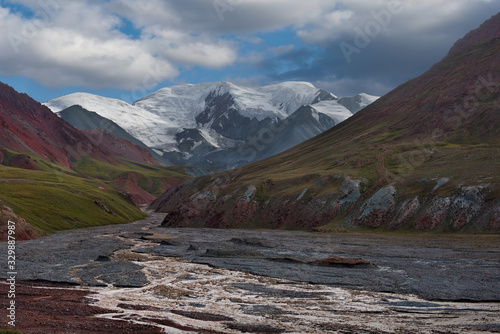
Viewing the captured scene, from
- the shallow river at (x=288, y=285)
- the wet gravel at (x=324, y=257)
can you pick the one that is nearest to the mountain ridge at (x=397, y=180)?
the wet gravel at (x=324, y=257)

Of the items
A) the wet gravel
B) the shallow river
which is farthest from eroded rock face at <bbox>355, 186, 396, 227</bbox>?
the shallow river

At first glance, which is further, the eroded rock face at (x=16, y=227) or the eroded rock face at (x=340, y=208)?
the eroded rock face at (x=340, y=208)

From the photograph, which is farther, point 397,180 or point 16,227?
point 397,180

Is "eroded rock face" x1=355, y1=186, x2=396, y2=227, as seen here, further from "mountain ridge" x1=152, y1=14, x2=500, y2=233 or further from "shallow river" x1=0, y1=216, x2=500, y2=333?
"shallow river" x1=0, y1=216, x2=500, y2=333

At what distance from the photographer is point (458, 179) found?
9612 centimetres

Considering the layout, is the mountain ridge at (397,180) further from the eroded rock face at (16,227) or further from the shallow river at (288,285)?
the eroded rock face at (16,227)

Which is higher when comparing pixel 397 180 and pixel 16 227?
pixel 397 180

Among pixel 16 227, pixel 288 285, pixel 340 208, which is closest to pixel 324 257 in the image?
pixel 288 285

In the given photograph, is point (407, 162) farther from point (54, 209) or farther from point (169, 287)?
point (169, 287)

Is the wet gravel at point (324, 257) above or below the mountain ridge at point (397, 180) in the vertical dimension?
below

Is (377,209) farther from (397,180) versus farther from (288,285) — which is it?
(288,285)

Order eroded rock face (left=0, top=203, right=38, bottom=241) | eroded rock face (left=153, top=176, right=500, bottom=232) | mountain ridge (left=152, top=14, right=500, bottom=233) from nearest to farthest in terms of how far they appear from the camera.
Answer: eroded rock face (left=0, top=203, right=38, bottom=241)
eroded rock face (left=153, top=176, right=500, bottom=232)
mountain ridge (left=152, top=14, right=500, bottom=233)

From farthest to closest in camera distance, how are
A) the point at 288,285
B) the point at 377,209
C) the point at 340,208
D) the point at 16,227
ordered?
the point at 340,208 → the point at 377,209 → the point at 16,227 → the point at 288,285

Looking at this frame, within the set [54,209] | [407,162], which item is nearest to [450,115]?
[407,162]
